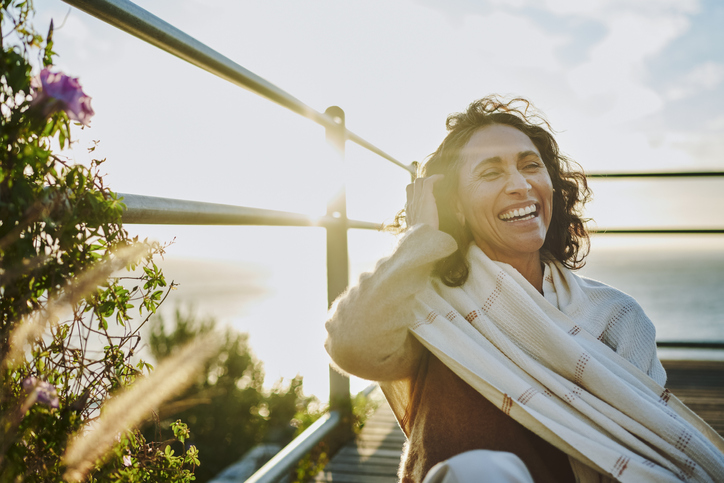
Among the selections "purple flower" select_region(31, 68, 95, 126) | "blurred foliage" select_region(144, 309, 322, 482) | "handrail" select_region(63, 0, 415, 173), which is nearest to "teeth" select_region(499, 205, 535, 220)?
"handrail" select_region(63, 0, 415, 173)

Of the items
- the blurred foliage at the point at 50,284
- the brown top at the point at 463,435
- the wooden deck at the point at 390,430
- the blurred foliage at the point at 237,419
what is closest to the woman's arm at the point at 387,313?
the brown top at the point at 463,435

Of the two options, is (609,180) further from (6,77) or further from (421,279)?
(6,77)

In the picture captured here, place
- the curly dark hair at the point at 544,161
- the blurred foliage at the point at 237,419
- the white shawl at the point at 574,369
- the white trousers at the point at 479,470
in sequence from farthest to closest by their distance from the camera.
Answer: the blurred foliage at the point at 237,419 → the curly dark hair at the point at 544,161 → the white shawl at the point at 574,369 → the white trousers at the point at 479,470

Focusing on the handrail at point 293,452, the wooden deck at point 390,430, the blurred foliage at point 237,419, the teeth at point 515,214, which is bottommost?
the blurred foliage at point 237,419

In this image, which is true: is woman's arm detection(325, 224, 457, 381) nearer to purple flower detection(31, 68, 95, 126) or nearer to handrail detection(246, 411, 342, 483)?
handrail detection(246, 411, 342, 483)

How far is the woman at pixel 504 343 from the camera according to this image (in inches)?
38.5

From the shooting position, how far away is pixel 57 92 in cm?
51

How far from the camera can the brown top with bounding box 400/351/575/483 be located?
3.26 ft

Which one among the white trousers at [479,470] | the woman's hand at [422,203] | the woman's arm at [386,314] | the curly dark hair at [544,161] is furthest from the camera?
the curly dark hair at [544,161]

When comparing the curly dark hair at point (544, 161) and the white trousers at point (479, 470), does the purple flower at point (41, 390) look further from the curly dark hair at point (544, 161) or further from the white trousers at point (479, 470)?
the curly dark hair at point (544, 161)

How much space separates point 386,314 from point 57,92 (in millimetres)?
782

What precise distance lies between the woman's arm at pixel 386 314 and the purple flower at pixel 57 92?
0.72 metres

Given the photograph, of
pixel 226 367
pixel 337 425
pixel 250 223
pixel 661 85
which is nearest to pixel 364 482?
pixel 337 425

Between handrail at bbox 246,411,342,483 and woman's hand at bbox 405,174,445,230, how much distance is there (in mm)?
787
